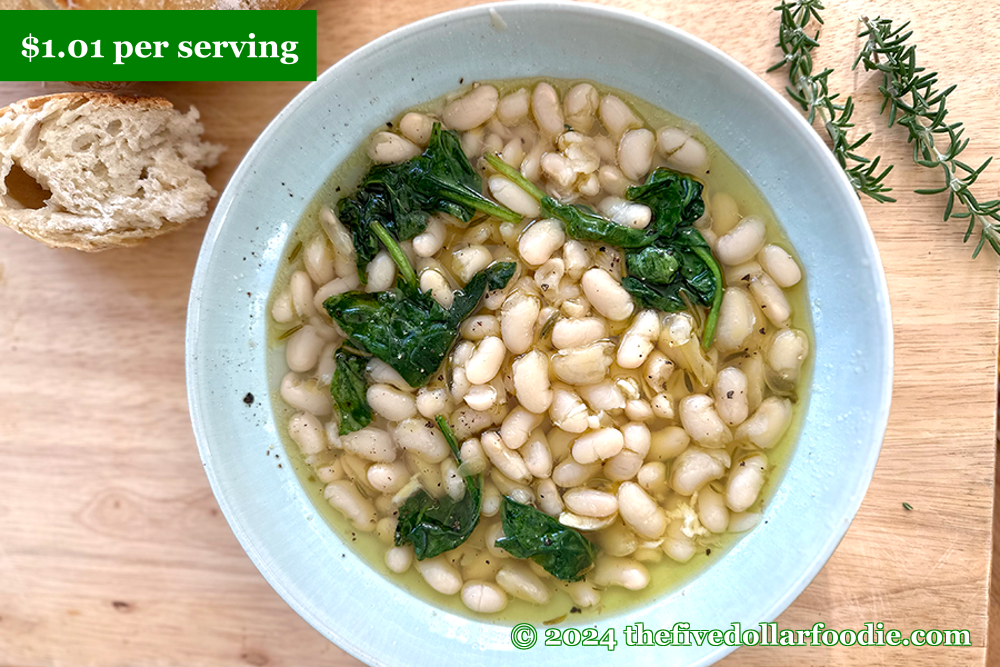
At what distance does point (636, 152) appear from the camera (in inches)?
51.2

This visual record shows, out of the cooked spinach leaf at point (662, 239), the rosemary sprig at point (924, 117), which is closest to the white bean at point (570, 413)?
the cooked spinach leaf at point (662, 239)

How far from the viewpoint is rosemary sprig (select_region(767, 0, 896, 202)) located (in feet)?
4.27

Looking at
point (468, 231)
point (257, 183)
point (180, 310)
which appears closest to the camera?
point (257, 183)

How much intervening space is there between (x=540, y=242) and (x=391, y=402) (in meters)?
0.42

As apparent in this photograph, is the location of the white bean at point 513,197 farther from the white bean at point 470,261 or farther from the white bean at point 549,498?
the white bean at point 549,498

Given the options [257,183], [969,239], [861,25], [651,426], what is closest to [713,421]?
[651,426]

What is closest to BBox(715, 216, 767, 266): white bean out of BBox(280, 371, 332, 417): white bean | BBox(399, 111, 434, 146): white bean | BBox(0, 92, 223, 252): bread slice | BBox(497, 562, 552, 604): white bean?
BBox(399, 111, 434, 146): white bean

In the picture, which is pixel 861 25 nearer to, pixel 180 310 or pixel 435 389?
pixel 435 389

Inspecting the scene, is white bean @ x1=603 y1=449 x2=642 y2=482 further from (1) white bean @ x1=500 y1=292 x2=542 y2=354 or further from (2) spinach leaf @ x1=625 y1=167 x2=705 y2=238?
(2) spinach leaf @ x1=625 y1=167 x2=705 y2=238

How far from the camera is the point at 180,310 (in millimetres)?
1523

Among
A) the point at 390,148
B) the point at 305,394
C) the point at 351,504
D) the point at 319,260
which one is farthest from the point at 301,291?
the point at 351,504

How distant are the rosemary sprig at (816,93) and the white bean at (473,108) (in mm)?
564

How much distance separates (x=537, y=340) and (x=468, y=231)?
0.26m

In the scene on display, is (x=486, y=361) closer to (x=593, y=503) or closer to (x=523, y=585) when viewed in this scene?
(x=593, y=503)
